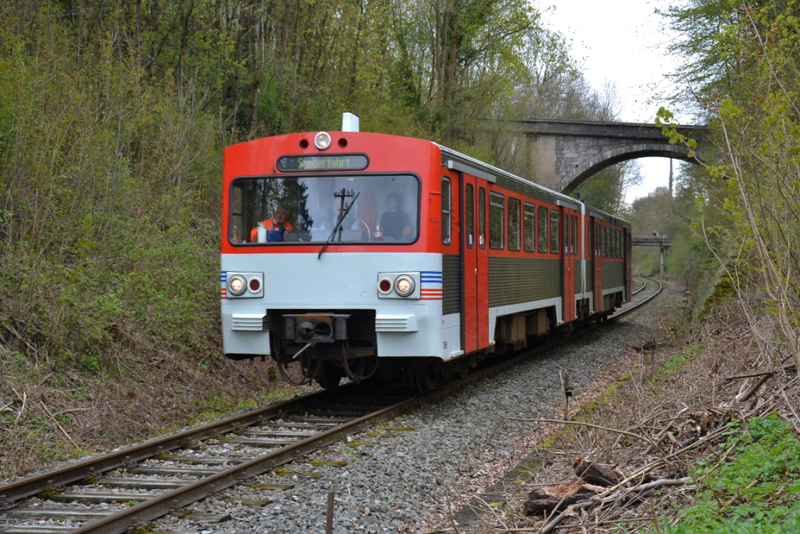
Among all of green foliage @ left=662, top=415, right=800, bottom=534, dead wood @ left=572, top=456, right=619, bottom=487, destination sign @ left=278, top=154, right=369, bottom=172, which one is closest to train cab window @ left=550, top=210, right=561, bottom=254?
destination sign @ left=278, top=154, right=369, bottom=172

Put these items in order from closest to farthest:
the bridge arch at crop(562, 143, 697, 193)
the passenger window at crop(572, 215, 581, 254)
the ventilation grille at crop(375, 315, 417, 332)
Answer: the ventilation grille at crop(375, 315, 417, 332) < the passenger window at crop(572, 215, 581, 254) < the bridge arch at crop(562, 143, 697, 193)

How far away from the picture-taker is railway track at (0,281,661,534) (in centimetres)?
505

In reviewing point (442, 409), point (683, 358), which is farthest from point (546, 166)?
point (442, 409)

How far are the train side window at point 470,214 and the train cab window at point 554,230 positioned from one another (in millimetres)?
4903

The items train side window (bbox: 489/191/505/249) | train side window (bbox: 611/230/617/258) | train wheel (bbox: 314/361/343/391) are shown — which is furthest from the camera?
train side window (bbox: 611/230/617/258)

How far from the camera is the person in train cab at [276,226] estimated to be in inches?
353

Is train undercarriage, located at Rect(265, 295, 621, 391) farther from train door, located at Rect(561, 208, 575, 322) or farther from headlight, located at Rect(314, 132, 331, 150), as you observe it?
train door, located at Rect(561, 208, 575, 322)

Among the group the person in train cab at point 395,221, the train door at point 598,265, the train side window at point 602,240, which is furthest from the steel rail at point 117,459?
the train side window at point 602,240

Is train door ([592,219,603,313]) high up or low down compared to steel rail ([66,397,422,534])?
up

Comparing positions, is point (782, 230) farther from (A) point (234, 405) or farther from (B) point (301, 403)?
(A) point (234, 405)

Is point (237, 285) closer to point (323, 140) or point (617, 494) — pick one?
point (323, 140)

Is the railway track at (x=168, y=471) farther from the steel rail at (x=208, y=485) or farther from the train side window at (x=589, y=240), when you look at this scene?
the train side window at (x=589, y=240)

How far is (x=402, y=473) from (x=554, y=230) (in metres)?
9.23

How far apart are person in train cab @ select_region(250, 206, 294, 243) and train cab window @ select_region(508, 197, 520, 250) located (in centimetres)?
396
